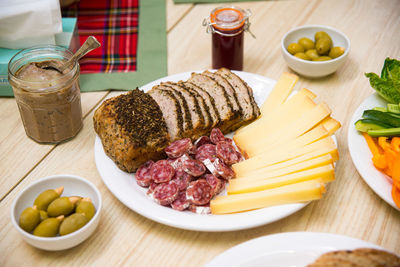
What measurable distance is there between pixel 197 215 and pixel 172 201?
0.13 m

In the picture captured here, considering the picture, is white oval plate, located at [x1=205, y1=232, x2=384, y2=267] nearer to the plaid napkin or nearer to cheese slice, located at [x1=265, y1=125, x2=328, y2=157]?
cheese slice, located at [x1=265, y1=125, x2=328, y2=157]

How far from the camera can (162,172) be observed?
6.43 feet

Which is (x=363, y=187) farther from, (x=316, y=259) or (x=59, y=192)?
(x=59, y=192)

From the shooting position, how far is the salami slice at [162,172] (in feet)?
6.38

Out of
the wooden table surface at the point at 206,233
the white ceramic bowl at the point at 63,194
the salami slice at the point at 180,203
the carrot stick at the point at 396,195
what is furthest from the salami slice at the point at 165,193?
the carrot stick at the point at 396,195

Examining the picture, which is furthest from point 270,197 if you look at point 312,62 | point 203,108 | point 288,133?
point 312,62

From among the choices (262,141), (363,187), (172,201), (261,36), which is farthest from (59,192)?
(261,36)

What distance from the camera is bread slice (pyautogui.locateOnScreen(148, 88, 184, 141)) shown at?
7.13ft

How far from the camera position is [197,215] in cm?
185

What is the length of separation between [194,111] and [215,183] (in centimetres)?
46

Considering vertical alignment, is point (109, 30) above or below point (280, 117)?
below

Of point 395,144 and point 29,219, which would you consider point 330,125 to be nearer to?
point 395,144

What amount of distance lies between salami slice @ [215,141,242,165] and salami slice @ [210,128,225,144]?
5 centimetres

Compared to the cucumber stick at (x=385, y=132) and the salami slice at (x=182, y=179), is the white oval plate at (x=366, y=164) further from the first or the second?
the salami slice at (x=182, y=179)
